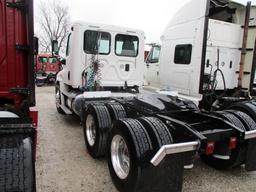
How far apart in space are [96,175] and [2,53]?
6.69 feet

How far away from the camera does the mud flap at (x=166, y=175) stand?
267 centimetres

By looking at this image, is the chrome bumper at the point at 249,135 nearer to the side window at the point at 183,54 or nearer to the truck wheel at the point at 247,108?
the truck wheel at the point at 247,108

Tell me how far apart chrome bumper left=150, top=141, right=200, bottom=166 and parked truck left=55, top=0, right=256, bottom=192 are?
10 millimetres

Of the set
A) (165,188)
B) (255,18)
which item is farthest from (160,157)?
(255,18)

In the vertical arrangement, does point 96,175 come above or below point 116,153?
below

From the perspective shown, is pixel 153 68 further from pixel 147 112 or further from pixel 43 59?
pixel 43 59

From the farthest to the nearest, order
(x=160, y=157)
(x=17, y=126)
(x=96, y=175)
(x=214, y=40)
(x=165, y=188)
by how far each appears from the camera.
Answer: (x=214, y=40) → (x=96, y=175) → (x=165, y=188) → (x=160, y=157) → (x=17, y=126)

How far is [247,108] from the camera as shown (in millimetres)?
4230

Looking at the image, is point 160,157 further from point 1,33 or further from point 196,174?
point 1,33

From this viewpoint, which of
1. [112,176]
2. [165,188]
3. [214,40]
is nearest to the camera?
[165,188]

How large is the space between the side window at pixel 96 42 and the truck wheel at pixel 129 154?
125 inches

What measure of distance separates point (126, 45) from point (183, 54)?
149 cm

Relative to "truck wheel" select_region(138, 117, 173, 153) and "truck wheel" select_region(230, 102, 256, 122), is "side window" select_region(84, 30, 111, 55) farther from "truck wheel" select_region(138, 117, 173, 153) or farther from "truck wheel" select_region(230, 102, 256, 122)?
"truck wheel" select_region(138, 117, 173, 153)

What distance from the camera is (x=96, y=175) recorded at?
3.67 metres
